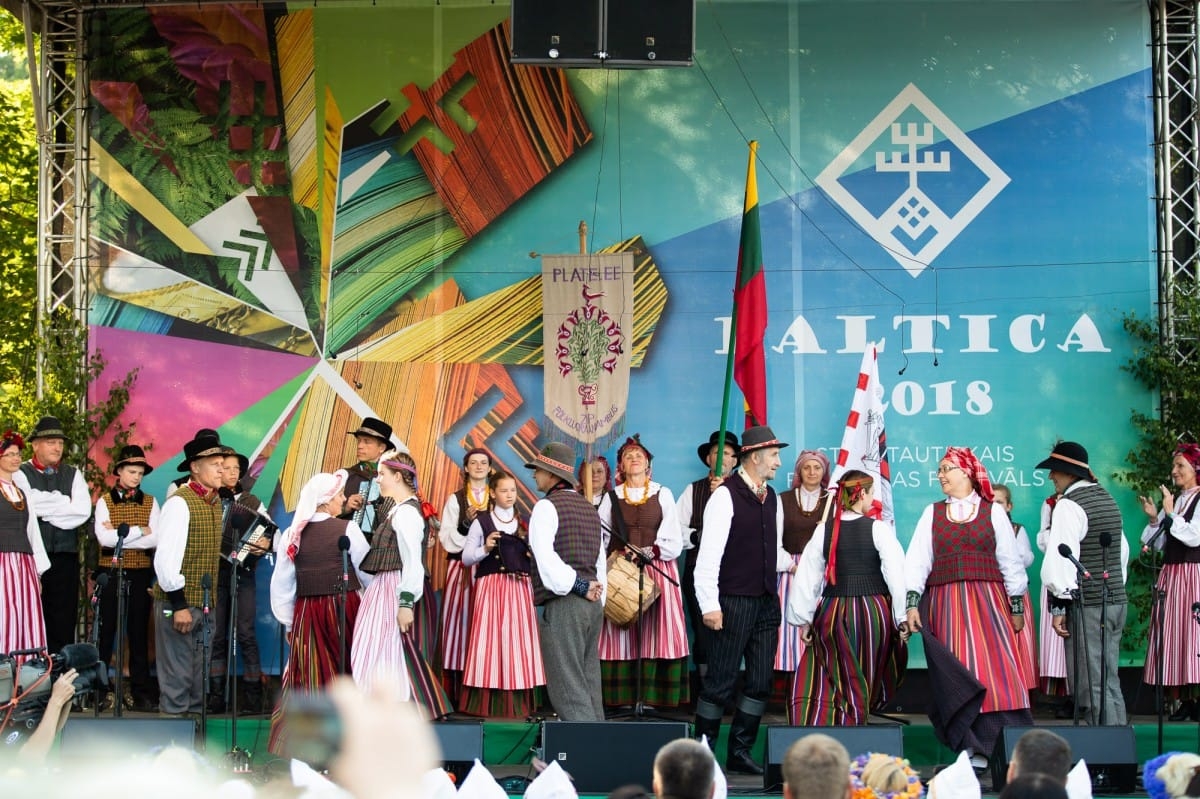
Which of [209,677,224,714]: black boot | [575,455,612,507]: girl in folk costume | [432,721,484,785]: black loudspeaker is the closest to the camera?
[432,721,484,785]: black loudspeaker

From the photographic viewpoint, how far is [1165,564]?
883cm

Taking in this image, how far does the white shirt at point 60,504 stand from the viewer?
28.4 feet

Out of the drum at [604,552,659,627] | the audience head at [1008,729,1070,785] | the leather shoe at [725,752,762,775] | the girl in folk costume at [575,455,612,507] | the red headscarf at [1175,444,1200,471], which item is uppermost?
the red headscarf at [1175,444,1200,471]

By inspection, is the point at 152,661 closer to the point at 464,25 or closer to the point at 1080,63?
the point at 464,25

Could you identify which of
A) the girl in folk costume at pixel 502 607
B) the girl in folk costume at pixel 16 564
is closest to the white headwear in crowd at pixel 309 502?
the girl in folk costume at pixel 502 607

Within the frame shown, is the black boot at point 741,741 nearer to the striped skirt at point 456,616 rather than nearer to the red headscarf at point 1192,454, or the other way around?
the striped skirt at point 456,616

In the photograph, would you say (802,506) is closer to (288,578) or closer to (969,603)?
(969,603)

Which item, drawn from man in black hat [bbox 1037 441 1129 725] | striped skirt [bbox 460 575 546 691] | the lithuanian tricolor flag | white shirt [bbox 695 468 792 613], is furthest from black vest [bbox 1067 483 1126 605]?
striped skirt [bbox 460 575 546 691]

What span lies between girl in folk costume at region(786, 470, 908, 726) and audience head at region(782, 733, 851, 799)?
4086 millimetres

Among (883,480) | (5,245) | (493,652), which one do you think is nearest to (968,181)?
(883,480)

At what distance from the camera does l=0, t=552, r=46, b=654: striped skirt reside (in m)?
8.30

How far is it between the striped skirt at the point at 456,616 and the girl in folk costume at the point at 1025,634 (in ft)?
10.7

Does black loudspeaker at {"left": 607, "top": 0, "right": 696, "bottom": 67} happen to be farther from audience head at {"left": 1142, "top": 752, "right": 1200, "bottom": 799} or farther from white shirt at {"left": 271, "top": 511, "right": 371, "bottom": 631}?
audience head at {"left": 1142, "top": 752, "right": 1200, "bottom": 799}

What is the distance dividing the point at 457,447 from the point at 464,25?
9.81 ft
